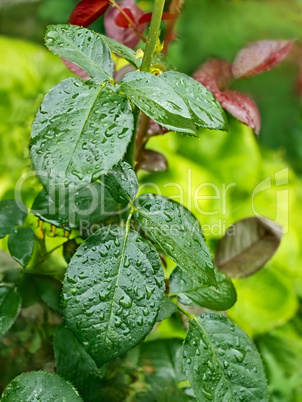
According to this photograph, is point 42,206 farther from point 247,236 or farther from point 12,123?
point 12,123

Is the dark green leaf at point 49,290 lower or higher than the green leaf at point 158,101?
lower

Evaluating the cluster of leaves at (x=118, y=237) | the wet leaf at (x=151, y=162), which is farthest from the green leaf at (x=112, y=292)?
the wet leaf at (x=151, y=162)

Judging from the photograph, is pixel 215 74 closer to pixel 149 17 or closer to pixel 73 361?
pixel 149 17

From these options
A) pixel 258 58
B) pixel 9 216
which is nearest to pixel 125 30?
pixel 258 58

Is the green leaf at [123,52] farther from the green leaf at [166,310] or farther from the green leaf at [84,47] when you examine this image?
the green leaf at [166,310]

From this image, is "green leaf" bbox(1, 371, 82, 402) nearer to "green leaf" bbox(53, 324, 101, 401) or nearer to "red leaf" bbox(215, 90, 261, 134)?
"green leaf" bbox(53, 324, 101, 401)

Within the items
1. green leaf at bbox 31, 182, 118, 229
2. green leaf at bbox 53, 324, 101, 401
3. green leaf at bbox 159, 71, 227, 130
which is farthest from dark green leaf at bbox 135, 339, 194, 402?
green leaf at bbox 159, 71, 227, 130

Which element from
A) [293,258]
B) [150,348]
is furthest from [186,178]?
[150,348]
